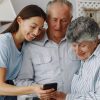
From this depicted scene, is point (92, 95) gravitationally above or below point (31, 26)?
below

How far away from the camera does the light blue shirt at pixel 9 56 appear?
5.87 feet

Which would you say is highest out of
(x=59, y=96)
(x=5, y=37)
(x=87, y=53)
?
(x=5, y=37)

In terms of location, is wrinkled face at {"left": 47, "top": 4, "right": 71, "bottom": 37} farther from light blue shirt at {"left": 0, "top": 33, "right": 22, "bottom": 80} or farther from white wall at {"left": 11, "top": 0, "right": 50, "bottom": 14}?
white wall at {"left": 11, "top": 0, "right": 50, "bottom": 14}

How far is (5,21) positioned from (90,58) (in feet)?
3.42

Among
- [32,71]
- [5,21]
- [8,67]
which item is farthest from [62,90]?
[5,21]

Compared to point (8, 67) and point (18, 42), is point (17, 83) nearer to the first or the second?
point (8, 67)

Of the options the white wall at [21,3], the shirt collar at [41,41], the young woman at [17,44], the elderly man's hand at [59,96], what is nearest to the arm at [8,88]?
the young woman at [17,44]

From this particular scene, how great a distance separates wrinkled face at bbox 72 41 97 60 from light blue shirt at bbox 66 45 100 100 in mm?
25

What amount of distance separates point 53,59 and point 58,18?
0.27 metres

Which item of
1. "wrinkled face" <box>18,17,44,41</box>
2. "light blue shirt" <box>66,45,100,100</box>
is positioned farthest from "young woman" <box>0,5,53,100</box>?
"light blue shirt" <box>66,45,100,100</box>

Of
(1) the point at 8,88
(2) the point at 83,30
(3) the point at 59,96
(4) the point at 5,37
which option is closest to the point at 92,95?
(3) the point at 59,96

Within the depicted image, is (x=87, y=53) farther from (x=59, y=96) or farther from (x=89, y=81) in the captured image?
(x=59, y=96)

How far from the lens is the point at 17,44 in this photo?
1916mm

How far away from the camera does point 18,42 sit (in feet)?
6.29
